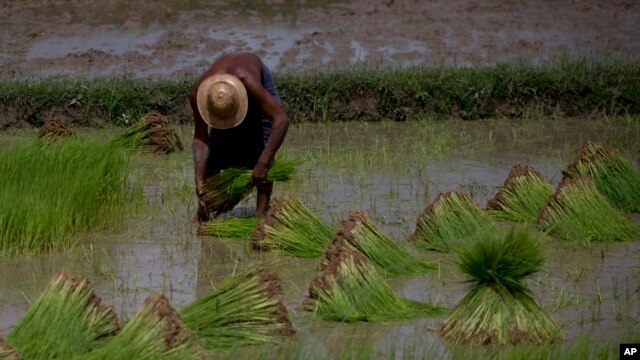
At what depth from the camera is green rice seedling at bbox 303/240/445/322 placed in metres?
4.30

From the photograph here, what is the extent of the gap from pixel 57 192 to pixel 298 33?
6.02 metres

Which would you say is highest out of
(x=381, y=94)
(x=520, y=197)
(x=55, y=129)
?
(x=520, y=197)

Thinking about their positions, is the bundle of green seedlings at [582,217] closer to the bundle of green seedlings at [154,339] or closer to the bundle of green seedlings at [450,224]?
the bundle of green seedlings at [450,224]

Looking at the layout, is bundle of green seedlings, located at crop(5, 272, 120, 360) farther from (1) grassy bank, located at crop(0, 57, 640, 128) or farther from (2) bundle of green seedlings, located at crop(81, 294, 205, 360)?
(1) grassy bank, located at crop(0, 57, 640, 128)

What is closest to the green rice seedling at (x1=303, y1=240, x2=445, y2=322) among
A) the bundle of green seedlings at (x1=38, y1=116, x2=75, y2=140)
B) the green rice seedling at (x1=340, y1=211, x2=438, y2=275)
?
the green rice seedling at (x1=340, y1=211, x2=438, y2=275)

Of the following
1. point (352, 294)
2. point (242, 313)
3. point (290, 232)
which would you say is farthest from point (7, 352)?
point (290, 232)

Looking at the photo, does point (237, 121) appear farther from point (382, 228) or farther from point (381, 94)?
point (381, 94)

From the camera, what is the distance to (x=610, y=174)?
623cm

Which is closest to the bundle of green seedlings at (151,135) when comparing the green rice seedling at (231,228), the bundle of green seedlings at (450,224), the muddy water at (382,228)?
the muddy water at (382,228)

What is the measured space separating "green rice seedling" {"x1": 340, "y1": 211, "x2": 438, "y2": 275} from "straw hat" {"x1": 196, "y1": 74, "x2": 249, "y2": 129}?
961 millimetres

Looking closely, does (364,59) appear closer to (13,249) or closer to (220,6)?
(220,6)

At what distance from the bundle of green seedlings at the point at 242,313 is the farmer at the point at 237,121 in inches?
66.1

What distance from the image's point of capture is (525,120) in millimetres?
8852

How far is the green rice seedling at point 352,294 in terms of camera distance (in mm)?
4305
